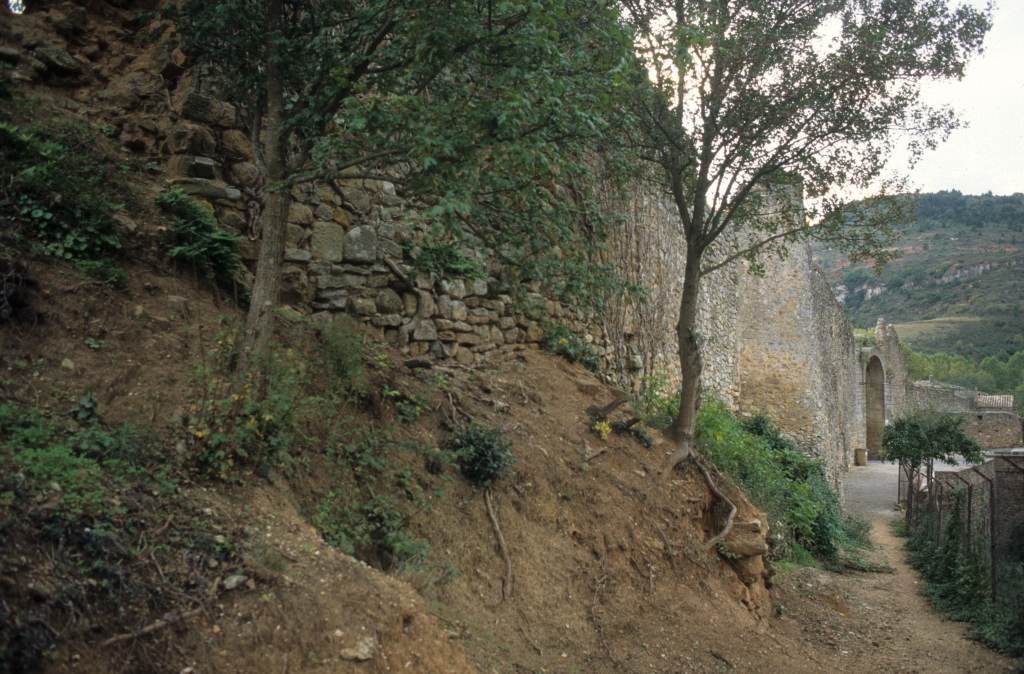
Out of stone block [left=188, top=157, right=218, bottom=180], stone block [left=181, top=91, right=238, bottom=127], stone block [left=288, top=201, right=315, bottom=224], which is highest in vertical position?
stone block [left=181, top=91, right=238, bottom=127]

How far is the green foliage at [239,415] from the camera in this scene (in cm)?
384

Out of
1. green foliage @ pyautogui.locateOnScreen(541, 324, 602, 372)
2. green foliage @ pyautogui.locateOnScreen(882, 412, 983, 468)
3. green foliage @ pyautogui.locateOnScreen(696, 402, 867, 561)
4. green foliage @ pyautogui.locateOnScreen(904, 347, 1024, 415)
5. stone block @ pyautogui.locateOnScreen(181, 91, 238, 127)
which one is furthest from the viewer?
green foliage @ pyautogui.locateOnScreen(904, 347, 1024, 415)

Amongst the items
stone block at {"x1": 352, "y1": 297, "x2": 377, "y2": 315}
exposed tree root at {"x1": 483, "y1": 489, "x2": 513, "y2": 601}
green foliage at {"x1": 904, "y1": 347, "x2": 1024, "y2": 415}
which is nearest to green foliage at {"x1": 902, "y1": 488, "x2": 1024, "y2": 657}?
exposed tree root at {"x1": 483, "y1": 489, "x2": 513, "y2": 601}

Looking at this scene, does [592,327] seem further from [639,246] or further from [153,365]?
[153,365]

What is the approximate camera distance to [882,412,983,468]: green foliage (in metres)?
16.2

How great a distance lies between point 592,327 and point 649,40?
3332mm

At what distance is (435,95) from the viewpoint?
4793mm

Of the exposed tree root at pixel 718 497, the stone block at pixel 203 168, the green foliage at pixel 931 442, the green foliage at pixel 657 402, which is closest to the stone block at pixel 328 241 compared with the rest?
the stone block at pixel 203 168

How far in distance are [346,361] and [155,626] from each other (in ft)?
8.21

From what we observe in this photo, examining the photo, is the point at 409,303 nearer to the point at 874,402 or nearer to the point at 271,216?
the point at 271,216

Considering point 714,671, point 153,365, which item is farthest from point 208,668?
point 714,671

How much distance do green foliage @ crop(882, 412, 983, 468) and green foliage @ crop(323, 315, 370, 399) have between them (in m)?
15.1

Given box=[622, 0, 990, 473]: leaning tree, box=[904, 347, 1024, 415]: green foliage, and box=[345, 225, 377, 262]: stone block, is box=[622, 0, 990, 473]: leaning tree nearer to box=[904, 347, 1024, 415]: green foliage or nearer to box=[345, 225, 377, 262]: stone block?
box=[345, 225, 377, 262]: stone block

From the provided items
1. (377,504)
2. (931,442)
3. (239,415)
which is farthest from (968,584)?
(239,415)
